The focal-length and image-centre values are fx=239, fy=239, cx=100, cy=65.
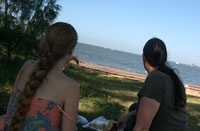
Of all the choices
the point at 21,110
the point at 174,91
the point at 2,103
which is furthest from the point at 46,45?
the point at 2,103

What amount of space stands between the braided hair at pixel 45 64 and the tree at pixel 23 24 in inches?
206

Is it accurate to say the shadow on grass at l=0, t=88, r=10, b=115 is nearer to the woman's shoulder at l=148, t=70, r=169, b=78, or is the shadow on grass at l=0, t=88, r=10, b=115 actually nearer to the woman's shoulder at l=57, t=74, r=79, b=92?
the woman's shoulder at l=57, t=74, r=79, b=92

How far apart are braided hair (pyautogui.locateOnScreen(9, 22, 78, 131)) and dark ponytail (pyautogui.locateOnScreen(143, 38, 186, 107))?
0.84 metres

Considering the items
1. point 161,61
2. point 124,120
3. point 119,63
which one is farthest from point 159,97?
point 119,63

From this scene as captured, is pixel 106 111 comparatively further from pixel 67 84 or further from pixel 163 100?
pixel 67 84

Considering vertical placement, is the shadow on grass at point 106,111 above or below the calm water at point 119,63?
above

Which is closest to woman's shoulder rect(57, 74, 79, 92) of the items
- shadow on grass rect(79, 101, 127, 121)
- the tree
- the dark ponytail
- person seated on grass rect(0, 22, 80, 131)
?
person seated on grass rect(0, 22, 80, 131)

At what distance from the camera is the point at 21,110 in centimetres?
152

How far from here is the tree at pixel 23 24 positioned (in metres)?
6.47

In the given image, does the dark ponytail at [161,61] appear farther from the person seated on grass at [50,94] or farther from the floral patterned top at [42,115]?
the floral patterned top at [42,115]

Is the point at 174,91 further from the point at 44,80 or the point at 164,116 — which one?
the point at 44,80

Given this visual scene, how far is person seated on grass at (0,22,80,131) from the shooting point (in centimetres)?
155

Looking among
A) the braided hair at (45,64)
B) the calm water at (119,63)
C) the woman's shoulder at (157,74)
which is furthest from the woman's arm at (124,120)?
the calm water at (119,63)

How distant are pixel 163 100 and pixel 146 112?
20 cm
